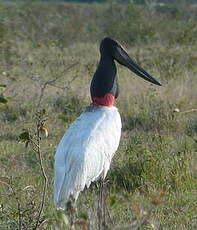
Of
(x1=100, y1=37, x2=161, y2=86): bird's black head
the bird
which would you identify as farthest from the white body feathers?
(x1=100, y1=37, x2=161, y2=86): bird's black head

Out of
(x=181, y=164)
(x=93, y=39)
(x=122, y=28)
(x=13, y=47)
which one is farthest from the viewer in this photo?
(x=93, y=39)

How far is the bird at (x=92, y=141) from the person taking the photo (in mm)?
4387

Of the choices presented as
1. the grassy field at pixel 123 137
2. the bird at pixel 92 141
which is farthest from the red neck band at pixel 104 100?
the grassy field at pixel 123 137

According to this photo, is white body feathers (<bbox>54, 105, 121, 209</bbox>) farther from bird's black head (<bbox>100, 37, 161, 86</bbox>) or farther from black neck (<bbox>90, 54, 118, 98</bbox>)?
bird's black head (<bbox>100, 37, 161, 86</bbox>)

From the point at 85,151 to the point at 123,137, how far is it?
2587mm

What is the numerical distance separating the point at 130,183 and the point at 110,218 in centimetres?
108

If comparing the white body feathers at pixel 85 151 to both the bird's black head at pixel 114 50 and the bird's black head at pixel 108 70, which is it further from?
the bird's black head at pixel 114 50

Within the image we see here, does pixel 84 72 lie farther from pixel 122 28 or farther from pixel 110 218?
pixel 122 28

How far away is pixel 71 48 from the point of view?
15.9m

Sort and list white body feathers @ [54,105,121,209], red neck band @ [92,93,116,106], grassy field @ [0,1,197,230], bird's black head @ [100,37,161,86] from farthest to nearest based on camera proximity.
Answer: bird's black head @ [100,37,161,86], red neck band @ [92,93,116,106], grassy field @ [0,1,197,230], white body feathers @ [54,105,121,209]

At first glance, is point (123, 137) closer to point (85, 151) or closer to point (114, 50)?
point (114, 50)

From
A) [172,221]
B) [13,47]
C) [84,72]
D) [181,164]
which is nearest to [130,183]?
[181,164]

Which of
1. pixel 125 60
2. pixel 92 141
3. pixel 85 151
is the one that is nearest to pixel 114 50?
pixel 125 60

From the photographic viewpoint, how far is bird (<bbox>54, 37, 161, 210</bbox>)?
14.4 feet
